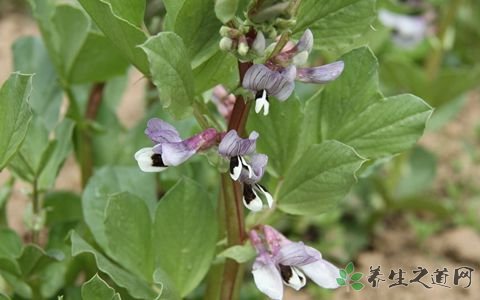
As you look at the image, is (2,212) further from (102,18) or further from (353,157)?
(353,157)

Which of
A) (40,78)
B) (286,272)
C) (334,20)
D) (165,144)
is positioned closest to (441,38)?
(40,78)

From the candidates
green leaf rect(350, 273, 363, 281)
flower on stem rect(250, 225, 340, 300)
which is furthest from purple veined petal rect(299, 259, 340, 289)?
green leaf rect(350, 273, 363, 281)

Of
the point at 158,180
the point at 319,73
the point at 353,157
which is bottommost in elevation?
the point at 158,180

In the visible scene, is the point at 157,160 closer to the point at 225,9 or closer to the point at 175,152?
the point at 175,152

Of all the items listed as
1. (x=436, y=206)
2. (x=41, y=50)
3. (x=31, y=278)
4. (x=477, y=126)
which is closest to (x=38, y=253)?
(x=31, y=278)

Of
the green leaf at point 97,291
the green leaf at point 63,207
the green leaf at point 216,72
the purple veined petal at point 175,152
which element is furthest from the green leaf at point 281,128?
the green leaf at point 63,207

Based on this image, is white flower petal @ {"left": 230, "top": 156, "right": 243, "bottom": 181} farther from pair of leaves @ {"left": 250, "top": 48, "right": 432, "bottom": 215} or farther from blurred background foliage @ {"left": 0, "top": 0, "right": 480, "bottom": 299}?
blurred background foliage @ {"left": 0, "top": 0, "right": 480, "bottom": 299}
